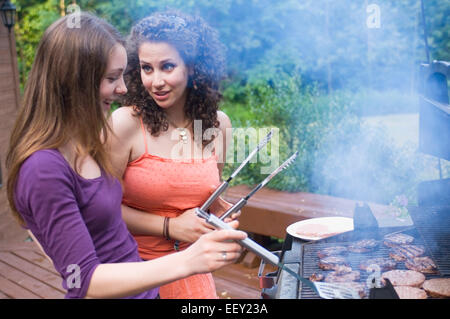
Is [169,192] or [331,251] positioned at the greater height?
[169,192]

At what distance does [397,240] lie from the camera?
2.12 m

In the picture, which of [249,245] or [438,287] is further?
[438,287]

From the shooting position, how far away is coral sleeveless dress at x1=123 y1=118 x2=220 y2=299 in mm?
2072

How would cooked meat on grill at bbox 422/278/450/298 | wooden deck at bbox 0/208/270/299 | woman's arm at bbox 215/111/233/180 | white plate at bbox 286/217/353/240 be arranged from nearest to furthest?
Answer: cooked meat on grill at bbox 422/278/450/298 → white plate at bbox 286/217/353/240 → woman's arm at bbox 215/111/233/180 → wooden deck at bbox 0/208/270/299

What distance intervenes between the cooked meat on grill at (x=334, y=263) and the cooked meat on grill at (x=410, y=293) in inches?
8.6

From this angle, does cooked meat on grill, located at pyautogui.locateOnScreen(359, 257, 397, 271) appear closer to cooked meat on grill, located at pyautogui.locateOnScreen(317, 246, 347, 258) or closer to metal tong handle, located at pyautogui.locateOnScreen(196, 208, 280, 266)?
cooked meat on grill, located at pyautogui.locateOnScreen(317, 246, 347, 258)

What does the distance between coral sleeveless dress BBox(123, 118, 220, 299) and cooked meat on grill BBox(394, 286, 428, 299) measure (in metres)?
0.81

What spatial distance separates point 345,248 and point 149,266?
3.44 feet

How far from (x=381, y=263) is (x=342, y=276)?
0.74 feet

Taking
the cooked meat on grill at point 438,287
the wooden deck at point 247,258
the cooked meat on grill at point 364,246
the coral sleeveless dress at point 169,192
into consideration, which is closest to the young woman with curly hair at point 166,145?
the coral sleeveless dress at point 169,192

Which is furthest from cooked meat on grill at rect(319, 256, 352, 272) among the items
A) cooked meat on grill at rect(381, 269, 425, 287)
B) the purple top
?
the purple top

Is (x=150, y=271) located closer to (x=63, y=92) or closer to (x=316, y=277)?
(x=63, y=92)

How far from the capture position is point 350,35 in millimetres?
6277

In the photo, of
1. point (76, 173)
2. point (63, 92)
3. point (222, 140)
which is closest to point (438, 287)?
point (222, 140)
